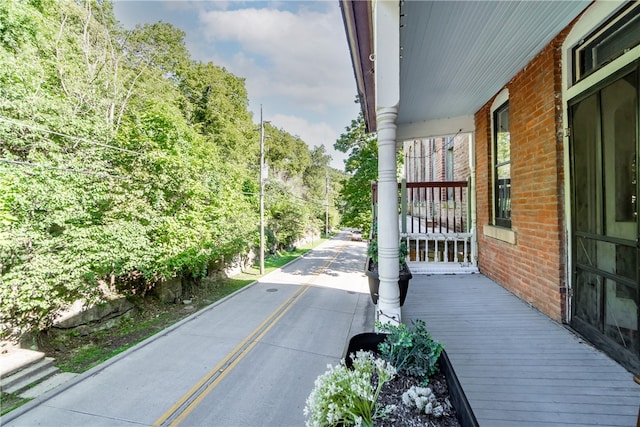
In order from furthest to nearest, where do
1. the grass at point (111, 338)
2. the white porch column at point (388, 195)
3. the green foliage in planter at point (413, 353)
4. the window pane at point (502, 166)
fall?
the grass at point (111, 338), the window pane at point (502, 166), the white porch column at point (388, 195), the green foliage in planter at point (413, 353)

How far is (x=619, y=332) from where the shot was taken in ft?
7.03

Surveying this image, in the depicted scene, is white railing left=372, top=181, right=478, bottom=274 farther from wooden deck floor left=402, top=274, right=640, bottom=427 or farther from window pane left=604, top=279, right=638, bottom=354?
window pane left=604, top=279, right=638, bottom=354

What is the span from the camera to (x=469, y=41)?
2.87 meters

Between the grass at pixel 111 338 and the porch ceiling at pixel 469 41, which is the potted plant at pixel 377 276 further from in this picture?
the grass at pixel 111 338

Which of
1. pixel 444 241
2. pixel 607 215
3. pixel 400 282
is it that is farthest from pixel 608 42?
pixel 444 241

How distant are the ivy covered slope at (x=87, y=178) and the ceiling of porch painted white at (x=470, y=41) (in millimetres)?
7427

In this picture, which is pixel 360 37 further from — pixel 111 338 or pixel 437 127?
pixel 111 338

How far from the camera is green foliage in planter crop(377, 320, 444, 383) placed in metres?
1.69

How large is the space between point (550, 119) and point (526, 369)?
242 cm

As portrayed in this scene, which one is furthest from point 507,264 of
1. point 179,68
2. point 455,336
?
point 179,68

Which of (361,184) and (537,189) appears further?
(361,184)

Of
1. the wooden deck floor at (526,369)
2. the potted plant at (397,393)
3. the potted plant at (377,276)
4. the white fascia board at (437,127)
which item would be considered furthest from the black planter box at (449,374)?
the white fascia board at (437,127)

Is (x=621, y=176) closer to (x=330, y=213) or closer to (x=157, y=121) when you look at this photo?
(x=157, y=121)

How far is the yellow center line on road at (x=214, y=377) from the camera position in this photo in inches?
165
